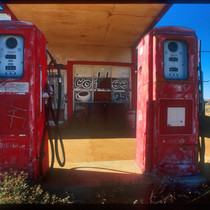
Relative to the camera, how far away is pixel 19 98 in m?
2.32

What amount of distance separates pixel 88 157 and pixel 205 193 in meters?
2.19

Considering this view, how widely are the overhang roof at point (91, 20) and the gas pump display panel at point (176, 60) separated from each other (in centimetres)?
318

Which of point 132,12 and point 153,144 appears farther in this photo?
point 132,12

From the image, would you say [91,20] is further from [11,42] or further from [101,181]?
[101,181]

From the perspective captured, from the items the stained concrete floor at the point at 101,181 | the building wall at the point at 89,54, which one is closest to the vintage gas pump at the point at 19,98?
the stained concrete floor at the point at 101,181

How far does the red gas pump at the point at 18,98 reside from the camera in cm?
231

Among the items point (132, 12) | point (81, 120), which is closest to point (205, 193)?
point (132, 12)

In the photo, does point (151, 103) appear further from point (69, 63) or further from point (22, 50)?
point (69, 63)

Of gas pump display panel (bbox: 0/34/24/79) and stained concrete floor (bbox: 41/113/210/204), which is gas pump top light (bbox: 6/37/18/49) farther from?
stained concrete floor (bbox: 41/113/210/204)

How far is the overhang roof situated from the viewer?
538cm

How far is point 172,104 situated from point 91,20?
4.69m

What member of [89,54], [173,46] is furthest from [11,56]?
[89,54]

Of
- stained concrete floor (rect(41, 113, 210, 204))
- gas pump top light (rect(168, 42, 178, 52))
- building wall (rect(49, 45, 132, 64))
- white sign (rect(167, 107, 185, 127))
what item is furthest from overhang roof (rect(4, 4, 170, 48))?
stained concrete floor (rect(41, 113, 210, 204))

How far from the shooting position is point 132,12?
5.62 metres
